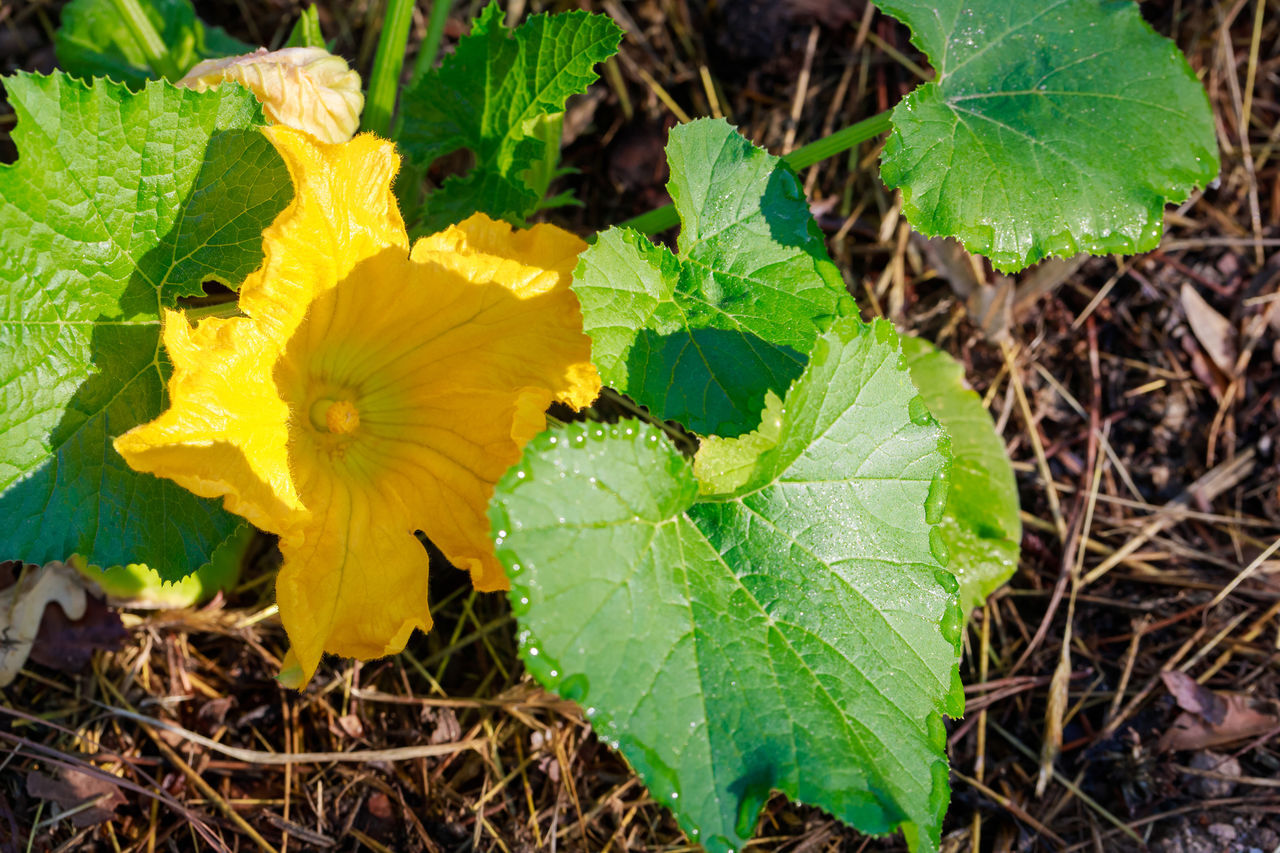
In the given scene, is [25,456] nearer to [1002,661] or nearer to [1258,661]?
[1002,661]

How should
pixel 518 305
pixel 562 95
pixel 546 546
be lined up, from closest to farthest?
pixel 546 546, pixel 518 305, pixel 562 95

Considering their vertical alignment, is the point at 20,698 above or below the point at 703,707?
below

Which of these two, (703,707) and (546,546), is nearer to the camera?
(546,546)

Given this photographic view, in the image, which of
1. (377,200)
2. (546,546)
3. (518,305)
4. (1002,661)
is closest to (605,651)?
(546,546)

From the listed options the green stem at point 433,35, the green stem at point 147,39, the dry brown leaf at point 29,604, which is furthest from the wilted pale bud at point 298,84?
the dry brown leaf at point 29,604

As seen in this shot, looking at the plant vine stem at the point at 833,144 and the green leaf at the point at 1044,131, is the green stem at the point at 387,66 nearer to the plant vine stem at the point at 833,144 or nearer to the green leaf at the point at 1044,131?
the plant vine stem at the point at 833,144
